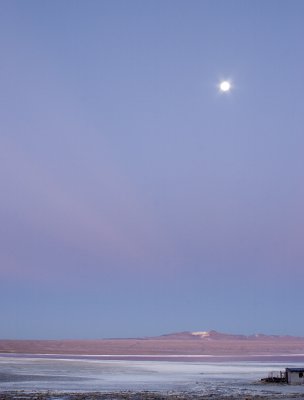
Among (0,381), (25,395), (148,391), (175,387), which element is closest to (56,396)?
(25,395)

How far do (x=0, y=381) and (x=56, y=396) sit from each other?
19.3 m

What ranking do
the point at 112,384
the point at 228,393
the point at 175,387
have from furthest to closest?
the point at 112,384 < the point at 175,387 < the point at 228,393

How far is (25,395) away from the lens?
4500 centimetres

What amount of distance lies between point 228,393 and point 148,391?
24.4 ft

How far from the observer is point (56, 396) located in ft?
149

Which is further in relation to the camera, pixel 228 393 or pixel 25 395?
pixel 228 393

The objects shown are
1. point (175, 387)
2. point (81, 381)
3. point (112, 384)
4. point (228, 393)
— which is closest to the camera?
point (228, 393)

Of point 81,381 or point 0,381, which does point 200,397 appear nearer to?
point 81,381

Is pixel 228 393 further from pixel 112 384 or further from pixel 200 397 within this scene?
pixel 112 384

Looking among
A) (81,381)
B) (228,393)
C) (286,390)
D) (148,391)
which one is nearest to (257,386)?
(286,390)

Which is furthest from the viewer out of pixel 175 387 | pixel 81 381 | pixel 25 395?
pixel 81 381

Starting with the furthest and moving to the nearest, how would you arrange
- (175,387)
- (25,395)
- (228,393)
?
(175,387)
(228,393)
(25,395)

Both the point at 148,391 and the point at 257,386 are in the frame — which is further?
the point at 257,386

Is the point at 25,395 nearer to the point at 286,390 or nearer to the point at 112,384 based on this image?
the point at 112,384
